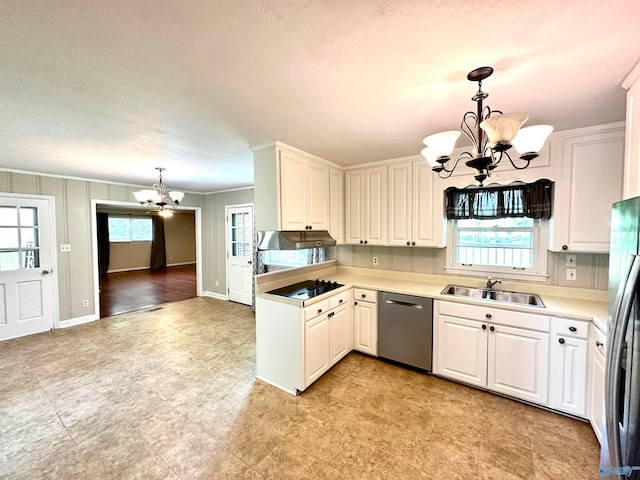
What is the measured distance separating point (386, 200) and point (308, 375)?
225 centimetres

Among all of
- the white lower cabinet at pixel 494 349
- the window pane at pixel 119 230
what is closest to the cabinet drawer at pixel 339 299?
the white lower cabinet at pixel 494 349

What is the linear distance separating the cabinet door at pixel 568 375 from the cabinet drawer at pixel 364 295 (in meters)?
1.62

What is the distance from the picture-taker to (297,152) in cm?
289

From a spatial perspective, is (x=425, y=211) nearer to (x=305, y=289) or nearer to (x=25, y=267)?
(x=305, y=289)

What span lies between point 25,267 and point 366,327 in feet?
17.2

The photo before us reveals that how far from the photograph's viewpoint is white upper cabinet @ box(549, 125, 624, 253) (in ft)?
7.26

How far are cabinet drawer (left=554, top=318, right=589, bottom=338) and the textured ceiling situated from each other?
1.65 meters

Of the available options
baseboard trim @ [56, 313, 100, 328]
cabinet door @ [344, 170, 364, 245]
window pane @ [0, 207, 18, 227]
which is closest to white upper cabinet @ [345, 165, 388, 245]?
cabinet door @ [344, 170, 364, 245]

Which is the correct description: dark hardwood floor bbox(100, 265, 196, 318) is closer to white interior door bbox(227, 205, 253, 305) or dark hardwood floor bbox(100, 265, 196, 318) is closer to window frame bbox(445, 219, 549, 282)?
white interior door bbox(227, 205, 253, 305)

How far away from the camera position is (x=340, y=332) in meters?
3.06

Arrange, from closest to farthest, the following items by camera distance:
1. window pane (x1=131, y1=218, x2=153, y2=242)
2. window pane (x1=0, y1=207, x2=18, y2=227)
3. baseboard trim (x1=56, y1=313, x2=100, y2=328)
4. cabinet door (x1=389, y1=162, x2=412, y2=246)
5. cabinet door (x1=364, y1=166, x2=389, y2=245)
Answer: cabinet door (x1=389, y1=162, x2=412, y2=246), cabinet door (x1=364, y1=166, x2=389, y2=245), window pane (x1=0, y1=207, x2=18, y2=227), baseboard trim (x1=56, y1=313, x2=100, y2=328), window pane (x1=131, y1=218, x2=153, y2=242)

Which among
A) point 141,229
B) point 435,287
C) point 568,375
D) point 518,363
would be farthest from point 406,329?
point 141,229

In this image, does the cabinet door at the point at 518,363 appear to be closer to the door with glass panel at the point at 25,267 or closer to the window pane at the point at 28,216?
the door with glass panel at the point at 25,267

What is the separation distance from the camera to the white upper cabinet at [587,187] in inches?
87.1
